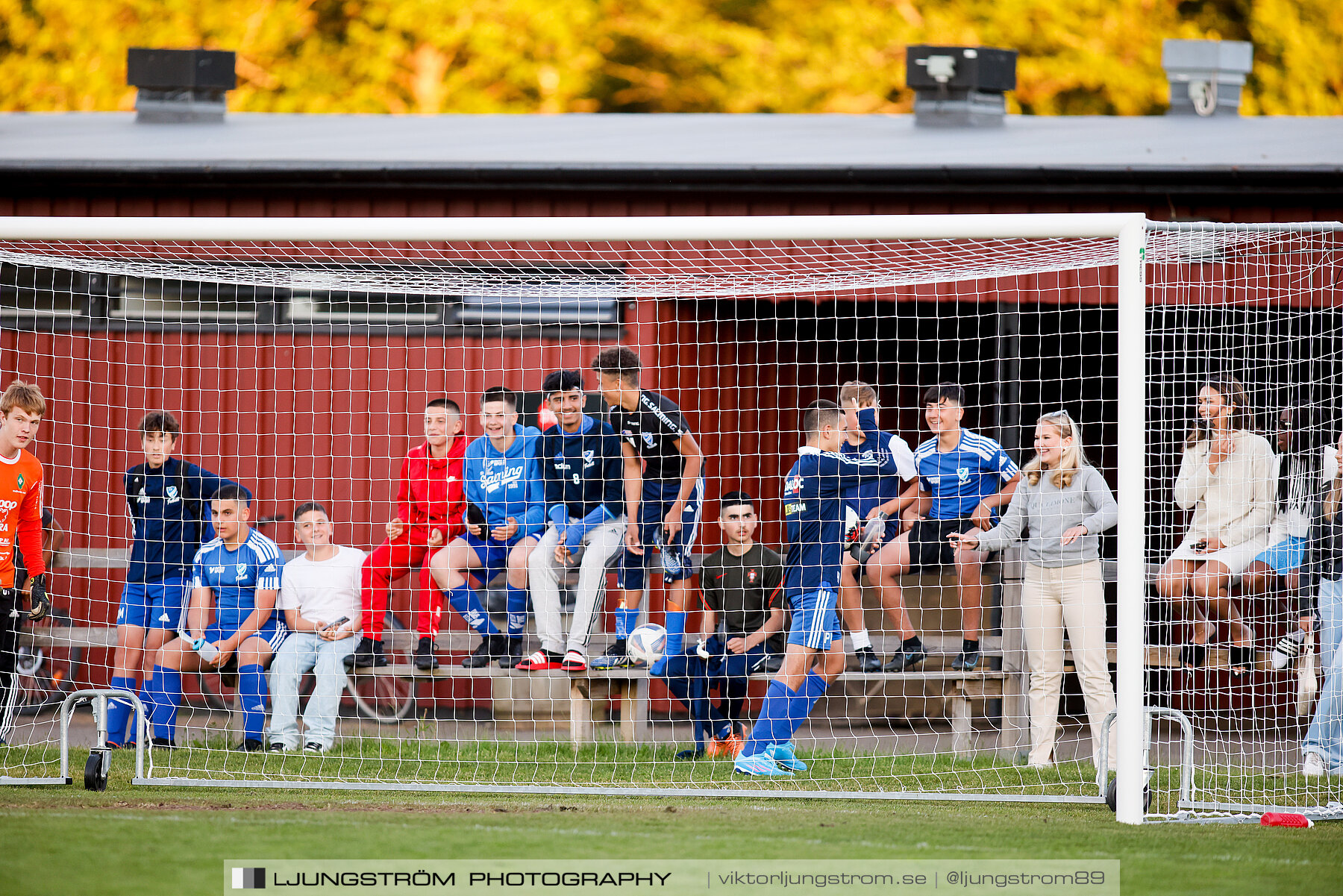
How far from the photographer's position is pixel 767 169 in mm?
8359

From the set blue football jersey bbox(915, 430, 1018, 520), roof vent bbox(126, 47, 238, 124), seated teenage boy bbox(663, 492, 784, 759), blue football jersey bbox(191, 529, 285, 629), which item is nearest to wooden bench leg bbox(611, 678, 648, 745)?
seated teenage boy bbox(663, 492, 784, 759)

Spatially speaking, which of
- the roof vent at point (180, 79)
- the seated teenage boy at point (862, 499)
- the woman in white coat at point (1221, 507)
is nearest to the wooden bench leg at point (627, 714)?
the seated teenage boy at point (862, 499)

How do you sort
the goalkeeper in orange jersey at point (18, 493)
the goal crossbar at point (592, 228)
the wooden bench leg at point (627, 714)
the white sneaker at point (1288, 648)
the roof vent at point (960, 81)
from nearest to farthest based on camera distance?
the goal crossbar at point (592, 228) → the goalkeeper in orange jersey at point (18, 493) → the white sneaker at point (1288, 648) → the wooden bench leg at point (627, 714) → the roof vent at point (960, 81)

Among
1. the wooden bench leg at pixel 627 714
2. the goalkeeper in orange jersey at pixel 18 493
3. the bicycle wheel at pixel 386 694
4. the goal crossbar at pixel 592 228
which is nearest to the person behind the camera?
the goal crossbar at pixel 592 228

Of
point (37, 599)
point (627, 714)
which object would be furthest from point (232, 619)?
point (627, 714)

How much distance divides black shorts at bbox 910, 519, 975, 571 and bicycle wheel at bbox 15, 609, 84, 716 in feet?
16.4

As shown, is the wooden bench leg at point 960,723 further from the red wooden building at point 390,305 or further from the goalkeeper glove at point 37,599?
the goalkeeper glove at point 37,599

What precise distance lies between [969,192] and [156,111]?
21.2 feet

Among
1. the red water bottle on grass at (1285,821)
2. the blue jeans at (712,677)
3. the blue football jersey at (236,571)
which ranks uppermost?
the blue football jersey at (236,571)

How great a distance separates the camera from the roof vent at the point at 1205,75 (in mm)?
11125

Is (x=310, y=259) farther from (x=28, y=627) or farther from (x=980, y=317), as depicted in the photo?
(x=980, y=317)

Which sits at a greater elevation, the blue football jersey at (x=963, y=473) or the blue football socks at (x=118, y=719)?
the blue football jersey at (x=963, y=473)

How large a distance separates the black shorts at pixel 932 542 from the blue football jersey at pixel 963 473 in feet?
0.17

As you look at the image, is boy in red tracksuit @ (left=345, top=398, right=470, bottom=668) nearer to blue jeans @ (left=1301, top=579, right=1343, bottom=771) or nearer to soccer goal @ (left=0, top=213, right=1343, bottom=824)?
soccer goal @ (left=0, top=213, right=1343, bottom=824)
